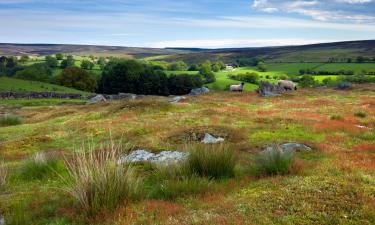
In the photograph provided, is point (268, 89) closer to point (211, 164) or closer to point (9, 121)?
point (9, 121)

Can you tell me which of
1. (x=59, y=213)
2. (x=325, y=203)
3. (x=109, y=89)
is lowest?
(x=109, y=89)

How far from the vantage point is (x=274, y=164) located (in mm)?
12305

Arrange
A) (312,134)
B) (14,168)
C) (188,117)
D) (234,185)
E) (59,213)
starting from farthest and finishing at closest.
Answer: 1. (188,117)
2. (312,134)
3. (14,168)
4. (234,185)
5. (59,213)

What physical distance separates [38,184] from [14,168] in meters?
3.86

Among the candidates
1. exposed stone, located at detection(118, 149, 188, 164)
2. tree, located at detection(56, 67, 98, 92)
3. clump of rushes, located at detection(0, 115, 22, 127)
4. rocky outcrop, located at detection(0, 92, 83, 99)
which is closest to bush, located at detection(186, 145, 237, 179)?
exposed stone, located at detection(118, 149, 188, 164)

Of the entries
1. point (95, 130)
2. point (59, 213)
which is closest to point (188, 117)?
point (95, 130)

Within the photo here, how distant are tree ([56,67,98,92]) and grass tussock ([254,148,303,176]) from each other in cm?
11444

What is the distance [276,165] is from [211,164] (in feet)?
6.56

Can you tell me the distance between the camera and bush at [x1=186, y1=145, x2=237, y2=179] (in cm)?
1228

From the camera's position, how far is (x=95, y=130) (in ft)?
88.9

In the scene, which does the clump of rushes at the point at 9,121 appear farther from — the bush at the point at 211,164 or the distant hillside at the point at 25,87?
the distant hillside at the point at 25,87

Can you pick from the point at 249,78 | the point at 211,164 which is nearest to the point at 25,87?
the point at 249,78

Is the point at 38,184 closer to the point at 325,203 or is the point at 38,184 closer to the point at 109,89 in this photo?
the point at 325,203

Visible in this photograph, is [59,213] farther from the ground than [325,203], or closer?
closer
